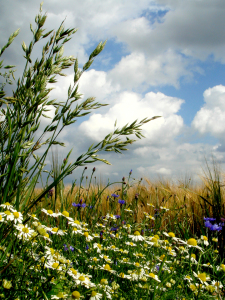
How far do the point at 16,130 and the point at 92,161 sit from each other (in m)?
0.56

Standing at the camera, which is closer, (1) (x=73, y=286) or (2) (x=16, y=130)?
(1) (x=73, y=286)

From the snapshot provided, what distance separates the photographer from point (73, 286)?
4.48ft

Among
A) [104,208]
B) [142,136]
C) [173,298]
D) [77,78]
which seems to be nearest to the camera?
[173,298]

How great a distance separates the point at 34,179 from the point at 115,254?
104 centimetres

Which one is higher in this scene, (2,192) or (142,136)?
(142,136)

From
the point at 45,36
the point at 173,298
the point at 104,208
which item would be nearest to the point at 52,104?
the point at 45,36

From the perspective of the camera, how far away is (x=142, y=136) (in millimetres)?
1880

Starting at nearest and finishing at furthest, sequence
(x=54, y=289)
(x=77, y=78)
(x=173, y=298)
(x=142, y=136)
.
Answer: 1. (x=54, y=289)
2. (x=173, y=298)
3. (x=77, y=78)
4. (x=142, y=136)

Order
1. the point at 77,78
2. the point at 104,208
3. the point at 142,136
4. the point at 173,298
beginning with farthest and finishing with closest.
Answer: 1. the point at 104,208
2. the point at 142,136
3. the point at 77,78
4. the point at 173,298

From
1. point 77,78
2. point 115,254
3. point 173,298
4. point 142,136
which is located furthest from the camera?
point 115,254

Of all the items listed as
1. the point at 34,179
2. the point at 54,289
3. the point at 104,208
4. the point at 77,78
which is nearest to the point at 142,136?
the point at 77,78

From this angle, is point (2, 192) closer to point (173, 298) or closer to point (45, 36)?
point (45, 36)

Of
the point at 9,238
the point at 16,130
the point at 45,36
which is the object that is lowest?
the point at 9,238

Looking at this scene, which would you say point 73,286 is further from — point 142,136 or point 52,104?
point 52,104
